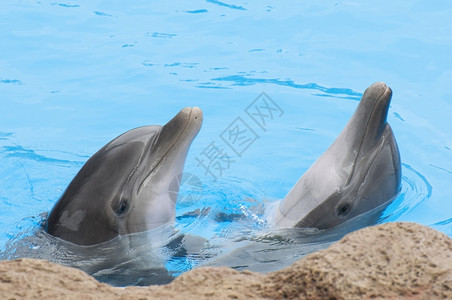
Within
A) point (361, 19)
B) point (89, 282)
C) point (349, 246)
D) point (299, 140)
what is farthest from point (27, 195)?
point (361, 19)

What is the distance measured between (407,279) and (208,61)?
7.89m

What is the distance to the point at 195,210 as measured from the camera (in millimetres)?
6152

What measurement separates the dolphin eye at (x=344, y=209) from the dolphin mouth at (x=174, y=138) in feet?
4.15

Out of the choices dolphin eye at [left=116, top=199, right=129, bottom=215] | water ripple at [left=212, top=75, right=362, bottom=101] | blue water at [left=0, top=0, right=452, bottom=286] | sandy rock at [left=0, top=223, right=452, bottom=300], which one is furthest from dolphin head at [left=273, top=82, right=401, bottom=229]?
water ripple at [left=212, top=75, right=362, bottom=101]

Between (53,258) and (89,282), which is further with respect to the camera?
(53,258)

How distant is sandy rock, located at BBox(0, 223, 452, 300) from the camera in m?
2.69

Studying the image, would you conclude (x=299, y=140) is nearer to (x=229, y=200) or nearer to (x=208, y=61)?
(x=229, y=200)

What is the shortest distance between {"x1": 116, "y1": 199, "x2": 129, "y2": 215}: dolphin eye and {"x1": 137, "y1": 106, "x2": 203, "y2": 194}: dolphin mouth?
13 cm

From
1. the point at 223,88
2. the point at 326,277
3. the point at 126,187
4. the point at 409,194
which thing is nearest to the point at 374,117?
the point at 409,194

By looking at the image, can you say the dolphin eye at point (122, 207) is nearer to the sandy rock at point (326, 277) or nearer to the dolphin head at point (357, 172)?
the dolphin head at point (357, 172)

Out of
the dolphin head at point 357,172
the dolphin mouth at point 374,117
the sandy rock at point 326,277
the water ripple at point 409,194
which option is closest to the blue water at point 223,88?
the water ripple at point 409,194

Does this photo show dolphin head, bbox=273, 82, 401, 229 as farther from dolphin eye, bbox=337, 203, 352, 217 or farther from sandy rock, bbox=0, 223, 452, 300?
sandy rock, bbox=0, 223, 452, 300

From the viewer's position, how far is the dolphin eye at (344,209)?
5191 millimetres

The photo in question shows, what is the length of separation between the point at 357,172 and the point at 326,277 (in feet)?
8.33
